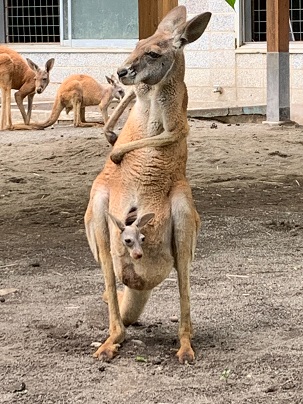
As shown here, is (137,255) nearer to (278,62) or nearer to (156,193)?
(156,193)

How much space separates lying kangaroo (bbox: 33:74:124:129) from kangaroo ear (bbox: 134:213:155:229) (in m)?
9.37

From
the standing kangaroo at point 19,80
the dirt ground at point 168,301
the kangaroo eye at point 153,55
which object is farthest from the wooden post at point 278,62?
the kangaroo eye at point 153,55

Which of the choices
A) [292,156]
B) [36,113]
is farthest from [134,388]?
[36,113]

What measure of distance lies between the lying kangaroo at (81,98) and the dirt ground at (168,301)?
3.44 m

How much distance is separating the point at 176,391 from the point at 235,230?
3476 mm

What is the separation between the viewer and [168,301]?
18.1 feet

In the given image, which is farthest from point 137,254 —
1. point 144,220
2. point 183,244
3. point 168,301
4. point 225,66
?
point 225,66

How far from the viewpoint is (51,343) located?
4.76 metres

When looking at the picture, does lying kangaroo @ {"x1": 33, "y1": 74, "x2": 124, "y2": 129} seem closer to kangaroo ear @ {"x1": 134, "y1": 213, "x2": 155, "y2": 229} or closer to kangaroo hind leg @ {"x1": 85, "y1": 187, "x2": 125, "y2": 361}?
kangaroo hind leg @ {"x1": 85, "y1": 187, "x2": 125, "y2": 361}

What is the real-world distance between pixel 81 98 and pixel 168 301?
8.62 m

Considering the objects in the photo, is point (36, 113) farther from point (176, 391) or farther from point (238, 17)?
point (176, 391)

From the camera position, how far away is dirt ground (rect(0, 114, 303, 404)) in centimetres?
420

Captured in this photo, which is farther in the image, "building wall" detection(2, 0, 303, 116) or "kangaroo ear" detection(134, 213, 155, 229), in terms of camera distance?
"building wall" detection(2, 0, 303, 116)

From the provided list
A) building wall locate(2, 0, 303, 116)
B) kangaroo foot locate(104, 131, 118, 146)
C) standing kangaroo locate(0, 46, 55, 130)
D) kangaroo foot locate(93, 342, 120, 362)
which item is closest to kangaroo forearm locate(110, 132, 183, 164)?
kangaroo foot locate(104, 131, 118, 146)
